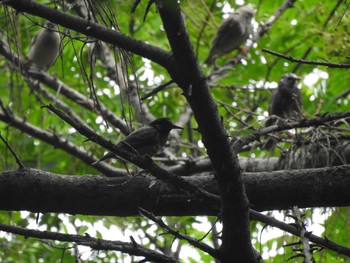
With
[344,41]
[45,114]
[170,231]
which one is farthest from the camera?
[45,114]

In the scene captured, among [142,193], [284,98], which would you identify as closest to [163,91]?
[284,98]

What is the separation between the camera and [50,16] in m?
2.29

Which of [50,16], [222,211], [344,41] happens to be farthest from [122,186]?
[344,41]

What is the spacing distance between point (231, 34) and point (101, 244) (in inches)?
292

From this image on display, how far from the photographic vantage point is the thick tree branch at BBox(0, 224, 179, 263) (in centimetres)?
261

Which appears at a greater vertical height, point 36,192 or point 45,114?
point 45,114

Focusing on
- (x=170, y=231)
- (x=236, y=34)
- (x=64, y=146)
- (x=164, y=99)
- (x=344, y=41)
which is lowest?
(x=170, y=231)

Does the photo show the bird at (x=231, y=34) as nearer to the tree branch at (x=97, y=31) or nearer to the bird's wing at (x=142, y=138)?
the bird's wing at (x=142, y=138)

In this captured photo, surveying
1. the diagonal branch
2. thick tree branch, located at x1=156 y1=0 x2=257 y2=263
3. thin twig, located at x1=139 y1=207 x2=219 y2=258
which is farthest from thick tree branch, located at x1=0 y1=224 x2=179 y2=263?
the diagonal branch

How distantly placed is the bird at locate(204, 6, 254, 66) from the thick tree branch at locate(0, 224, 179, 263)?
6533mm

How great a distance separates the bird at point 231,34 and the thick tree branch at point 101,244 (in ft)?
21.4

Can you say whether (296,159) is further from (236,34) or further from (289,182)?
(236,34)

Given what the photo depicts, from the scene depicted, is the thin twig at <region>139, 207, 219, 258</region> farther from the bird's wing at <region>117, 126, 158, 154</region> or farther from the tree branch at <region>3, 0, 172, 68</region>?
the bird's wing at <region>117, 126, 158, 154</region>

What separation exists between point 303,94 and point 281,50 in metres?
1.69
